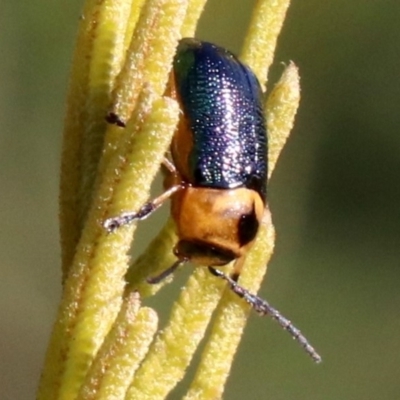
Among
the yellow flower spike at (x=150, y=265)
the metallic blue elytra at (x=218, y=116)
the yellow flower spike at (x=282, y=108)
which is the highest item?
the yellow flower spike at (x=282, y=108)

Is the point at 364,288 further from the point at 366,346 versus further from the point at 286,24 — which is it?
the point at 286,24

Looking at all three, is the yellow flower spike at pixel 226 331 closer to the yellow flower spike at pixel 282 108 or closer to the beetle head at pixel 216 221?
the yellow flower spike at pixel 282 108

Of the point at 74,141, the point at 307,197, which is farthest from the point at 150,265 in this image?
the point at 307,197

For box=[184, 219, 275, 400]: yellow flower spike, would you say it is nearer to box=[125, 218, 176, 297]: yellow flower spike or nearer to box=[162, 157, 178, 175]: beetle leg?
box=[125, 218, 176, 297]: yellow flower spike

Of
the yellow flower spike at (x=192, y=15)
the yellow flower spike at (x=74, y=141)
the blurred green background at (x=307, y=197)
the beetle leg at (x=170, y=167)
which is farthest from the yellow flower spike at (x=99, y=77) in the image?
the blurred green background at (x=307, y=197)

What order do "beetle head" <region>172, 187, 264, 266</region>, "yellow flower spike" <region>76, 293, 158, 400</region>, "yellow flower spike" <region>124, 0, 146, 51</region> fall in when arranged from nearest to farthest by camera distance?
1. "yellow flower spike" <region>76, 293, 158, 400</region>
2. "yellow flower spike" <region>124, 0, 146, 51</region>
3. "beetle head" <region>172, 187, 264, 266</region>

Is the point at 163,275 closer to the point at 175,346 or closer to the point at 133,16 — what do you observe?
the point at 175,346

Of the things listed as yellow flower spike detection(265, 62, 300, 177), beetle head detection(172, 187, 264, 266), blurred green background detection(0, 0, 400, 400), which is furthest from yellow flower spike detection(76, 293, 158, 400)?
blurred green background detection(0, 0, 400, 400)
